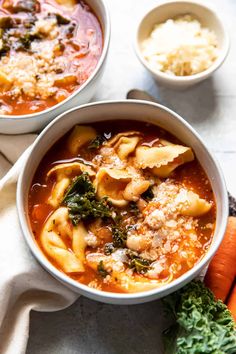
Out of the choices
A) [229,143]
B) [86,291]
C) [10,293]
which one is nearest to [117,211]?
[86,291]

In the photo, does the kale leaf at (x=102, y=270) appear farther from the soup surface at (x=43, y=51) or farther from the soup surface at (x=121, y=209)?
the soup surface at (x=43, y=51)

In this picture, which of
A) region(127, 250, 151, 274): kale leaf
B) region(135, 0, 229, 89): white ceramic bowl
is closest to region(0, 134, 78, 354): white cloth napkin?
region(127, 250, 151, 274): kale leaf

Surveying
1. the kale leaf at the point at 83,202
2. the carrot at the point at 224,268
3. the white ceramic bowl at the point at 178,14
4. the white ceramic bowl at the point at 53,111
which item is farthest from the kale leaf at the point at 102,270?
the white ceramic bowl at the point at 178,14

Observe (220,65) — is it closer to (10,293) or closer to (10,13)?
(10,13)

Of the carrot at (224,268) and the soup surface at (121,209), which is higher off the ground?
the soup surface at (121,209)

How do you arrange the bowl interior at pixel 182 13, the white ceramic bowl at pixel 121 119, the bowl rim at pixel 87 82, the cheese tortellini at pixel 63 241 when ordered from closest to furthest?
1. the white ceramic bowl at pixel 121 119
2. the cheese tortellini at pixel 63 241
3. the bowl rim at pixel 87 82
4. the bowl interior at pixel 182 13

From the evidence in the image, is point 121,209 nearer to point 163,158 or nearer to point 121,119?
point 163,158
